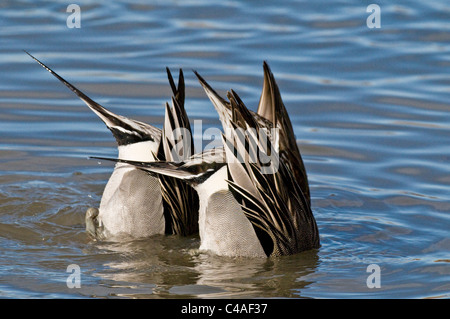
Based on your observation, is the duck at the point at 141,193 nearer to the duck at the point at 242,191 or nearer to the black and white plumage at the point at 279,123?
the duck at the point at 242,191

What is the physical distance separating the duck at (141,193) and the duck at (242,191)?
0.43 m

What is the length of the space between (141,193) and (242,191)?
108 centimetres

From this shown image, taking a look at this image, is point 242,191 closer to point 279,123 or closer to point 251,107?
point 279,123

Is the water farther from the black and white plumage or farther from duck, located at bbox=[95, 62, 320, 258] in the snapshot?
the black and white plumage

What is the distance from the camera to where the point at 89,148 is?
9453mm

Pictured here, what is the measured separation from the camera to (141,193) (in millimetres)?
7262

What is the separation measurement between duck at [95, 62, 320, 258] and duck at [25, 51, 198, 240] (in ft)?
1.41

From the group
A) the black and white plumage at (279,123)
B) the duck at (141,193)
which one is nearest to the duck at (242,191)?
the black and white plumage at (279,123)

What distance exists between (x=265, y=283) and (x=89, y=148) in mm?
3492

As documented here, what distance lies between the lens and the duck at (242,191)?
652cm

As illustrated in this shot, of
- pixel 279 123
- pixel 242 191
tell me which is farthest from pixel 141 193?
pixel 279 123

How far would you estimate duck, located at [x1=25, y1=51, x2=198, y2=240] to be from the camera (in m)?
7.21

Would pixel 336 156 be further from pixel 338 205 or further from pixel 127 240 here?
pixel 127 240

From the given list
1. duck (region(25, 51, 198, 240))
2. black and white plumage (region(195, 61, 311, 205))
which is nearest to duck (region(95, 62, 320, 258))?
black and white plumage (region(195, 61, 311, 205))
